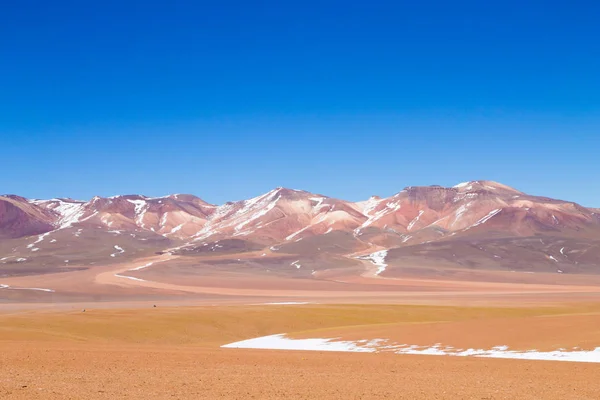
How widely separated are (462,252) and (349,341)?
16279 centimetres

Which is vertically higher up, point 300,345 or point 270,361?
point 270,361

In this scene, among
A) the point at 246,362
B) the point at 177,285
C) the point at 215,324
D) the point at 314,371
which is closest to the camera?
the point at 314,371

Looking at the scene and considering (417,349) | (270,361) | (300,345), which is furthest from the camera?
(300,345)

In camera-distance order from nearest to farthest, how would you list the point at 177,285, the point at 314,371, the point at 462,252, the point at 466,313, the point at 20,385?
the point at 20,385
the point at 314,371
the point at 466,313
the point at 177,285
the point at 462,252

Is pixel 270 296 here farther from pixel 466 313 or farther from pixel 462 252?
pixel 462 252

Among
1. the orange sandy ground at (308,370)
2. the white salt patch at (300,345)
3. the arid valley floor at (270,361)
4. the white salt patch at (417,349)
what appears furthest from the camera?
the white salt patch at (300,345)

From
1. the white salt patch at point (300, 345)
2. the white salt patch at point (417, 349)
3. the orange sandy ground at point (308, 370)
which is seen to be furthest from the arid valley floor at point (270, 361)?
the white salt patch at point (300, 345)

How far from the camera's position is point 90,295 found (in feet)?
308

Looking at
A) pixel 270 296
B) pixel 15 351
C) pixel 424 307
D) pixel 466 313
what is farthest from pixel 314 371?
pixel 270 296

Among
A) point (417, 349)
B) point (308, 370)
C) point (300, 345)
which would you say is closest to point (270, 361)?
point (308, 370)

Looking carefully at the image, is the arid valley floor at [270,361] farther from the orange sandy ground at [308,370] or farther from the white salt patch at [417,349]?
the white salt patch at [417,349]

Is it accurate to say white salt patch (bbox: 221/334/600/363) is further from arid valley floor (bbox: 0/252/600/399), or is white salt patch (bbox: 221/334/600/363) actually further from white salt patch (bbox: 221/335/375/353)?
arid valley floor (bbox: 0/252/600/399)

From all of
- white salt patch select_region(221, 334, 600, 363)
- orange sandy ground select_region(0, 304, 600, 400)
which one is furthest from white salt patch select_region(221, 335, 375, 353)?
orange sandy ground select_region(0, 304, 600, 400)

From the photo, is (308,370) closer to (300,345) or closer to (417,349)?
(417,349)
